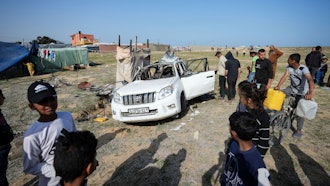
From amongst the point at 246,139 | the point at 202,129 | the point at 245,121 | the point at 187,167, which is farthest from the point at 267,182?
the point at 202,129

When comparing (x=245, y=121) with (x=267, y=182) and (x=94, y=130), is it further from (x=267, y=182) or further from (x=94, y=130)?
(x=94, y=130)

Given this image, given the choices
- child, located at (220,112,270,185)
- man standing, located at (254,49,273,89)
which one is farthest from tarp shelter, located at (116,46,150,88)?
child, located at (220,112,270,185)

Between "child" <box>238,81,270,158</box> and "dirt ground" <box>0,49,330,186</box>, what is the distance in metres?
1.31

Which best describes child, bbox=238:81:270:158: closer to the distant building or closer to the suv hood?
the suv hood

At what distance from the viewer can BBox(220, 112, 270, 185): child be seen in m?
1.62

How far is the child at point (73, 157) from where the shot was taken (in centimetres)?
131

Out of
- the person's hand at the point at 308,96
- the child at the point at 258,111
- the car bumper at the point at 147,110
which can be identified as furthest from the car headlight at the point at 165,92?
the person's hand at the point at 308,96

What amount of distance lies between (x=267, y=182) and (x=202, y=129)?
12.4ft

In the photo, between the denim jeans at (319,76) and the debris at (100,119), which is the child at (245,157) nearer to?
the debris at (100,119)

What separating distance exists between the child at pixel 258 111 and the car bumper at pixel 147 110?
289cm

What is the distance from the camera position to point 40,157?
1820 millimetres

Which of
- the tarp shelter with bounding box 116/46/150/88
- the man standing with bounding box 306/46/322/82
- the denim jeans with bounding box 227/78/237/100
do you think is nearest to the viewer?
the denim jeans with bounding box 227/78/237/100

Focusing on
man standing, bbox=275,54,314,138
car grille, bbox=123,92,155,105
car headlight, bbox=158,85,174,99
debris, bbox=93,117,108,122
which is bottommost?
debris, bbox=93,117,108,122

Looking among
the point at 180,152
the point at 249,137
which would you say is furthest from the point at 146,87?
the point at 249,137
